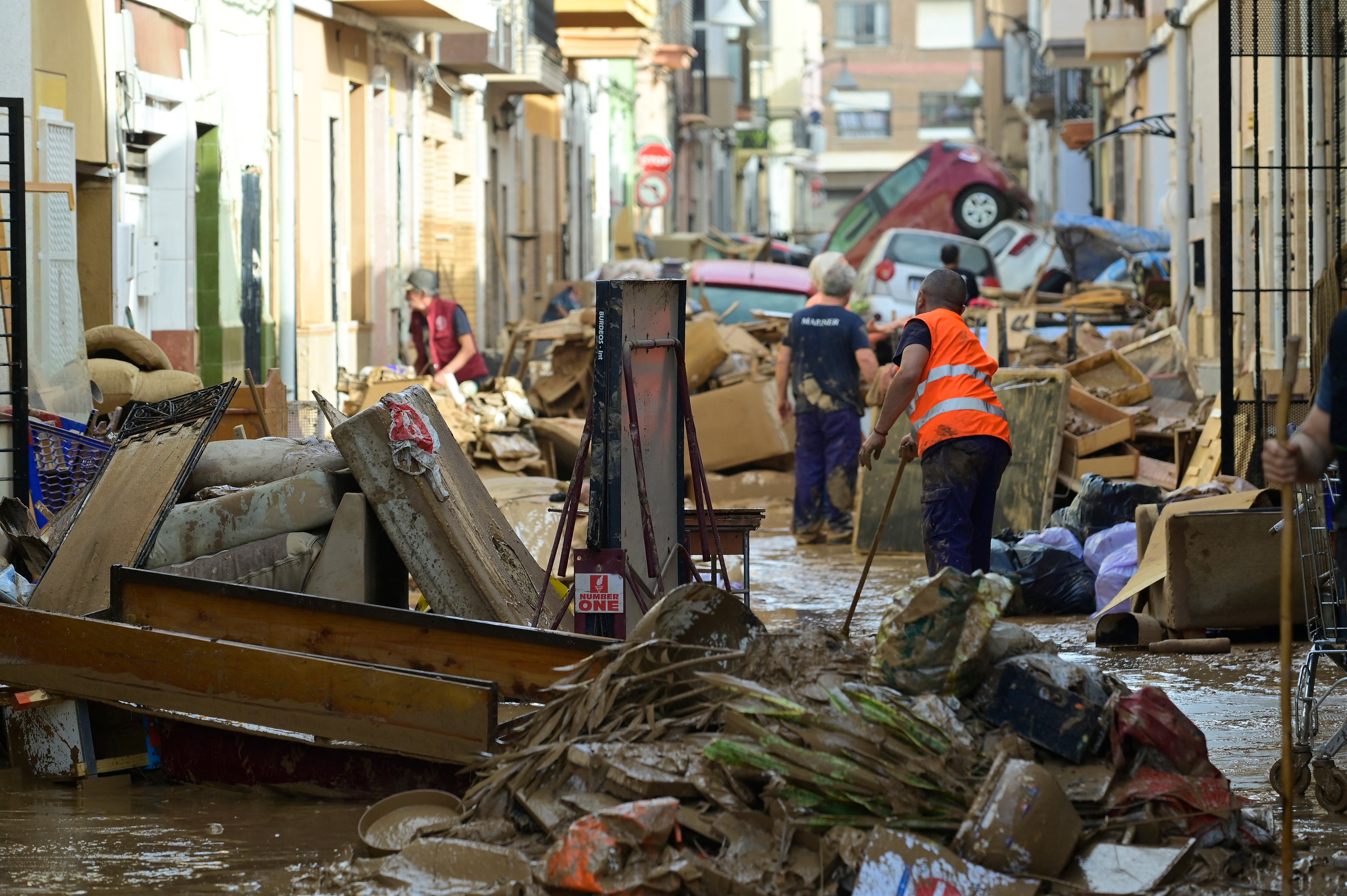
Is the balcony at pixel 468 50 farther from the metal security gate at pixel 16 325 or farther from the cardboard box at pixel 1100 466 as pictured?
the metal security gate at pixel 16 325

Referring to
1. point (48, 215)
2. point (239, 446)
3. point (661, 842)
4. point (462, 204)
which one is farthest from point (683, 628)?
point (462, 204)

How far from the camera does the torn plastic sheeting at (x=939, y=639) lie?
4805 millimetres

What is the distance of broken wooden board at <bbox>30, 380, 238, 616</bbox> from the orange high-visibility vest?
112 inches

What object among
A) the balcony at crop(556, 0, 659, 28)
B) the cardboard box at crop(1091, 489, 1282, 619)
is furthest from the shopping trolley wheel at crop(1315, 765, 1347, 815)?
the balcony at crop(556, 0, 659, 28)

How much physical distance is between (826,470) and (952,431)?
4.25 meters

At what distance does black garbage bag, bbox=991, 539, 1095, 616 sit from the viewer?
28.6ft

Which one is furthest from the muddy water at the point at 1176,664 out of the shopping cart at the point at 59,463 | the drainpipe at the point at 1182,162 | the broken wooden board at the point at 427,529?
the drainpipe at the point at 1182,162

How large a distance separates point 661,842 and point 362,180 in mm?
13461

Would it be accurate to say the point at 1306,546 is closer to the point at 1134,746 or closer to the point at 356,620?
the point at 1134,746

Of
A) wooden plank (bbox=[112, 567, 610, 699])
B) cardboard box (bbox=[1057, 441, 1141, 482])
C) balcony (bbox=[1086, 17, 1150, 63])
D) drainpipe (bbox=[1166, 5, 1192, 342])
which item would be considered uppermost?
balcony (bbox=[1086, 17, 1150, 63])

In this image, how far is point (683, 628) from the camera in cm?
523

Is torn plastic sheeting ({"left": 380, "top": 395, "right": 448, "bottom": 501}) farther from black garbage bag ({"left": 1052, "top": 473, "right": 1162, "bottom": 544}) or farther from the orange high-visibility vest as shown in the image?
black garbage bag ({"left": 1052, "top": 473, "right": 1162, "bottom": 544})

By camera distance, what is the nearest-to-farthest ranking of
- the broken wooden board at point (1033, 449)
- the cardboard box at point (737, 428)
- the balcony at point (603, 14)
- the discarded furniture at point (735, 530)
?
the discarded furniture at point (735, 530) → the broken wooden board at point (1033, 449) → the cardboard box at point (737, 428) → the balcony at point (603, 14)

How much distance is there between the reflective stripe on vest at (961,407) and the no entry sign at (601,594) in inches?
74.8
